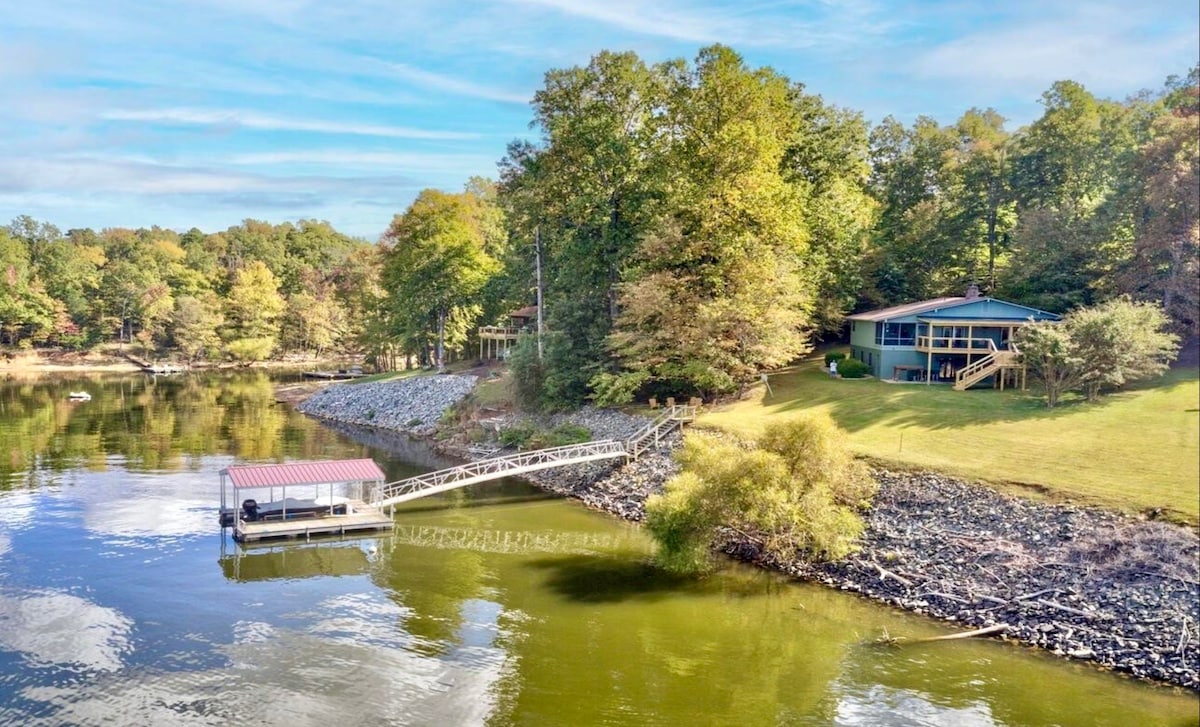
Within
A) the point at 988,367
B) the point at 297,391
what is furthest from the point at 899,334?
the point at 297,391

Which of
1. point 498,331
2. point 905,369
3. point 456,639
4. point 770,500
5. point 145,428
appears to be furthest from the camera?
point 498,331

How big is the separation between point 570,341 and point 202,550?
2222cm

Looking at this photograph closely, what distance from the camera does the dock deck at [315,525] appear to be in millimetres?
28969

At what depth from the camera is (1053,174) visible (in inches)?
2005

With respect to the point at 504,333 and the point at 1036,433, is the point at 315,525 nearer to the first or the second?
the point at 1036,433

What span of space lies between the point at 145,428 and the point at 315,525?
29.5 meters

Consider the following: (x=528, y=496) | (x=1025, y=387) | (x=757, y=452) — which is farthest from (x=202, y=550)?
(x=1025, y=387)

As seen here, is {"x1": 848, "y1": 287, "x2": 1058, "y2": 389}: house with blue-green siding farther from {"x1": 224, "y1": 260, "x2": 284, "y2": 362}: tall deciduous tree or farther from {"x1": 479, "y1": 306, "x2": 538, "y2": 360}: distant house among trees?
{"x1": 224, "y1": 260, "x2": 284, "y2": 362}: tall deciduous tree

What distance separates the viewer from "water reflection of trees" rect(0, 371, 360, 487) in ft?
141

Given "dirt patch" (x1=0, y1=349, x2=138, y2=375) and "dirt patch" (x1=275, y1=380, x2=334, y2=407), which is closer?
"dirt patch" (x1=275, y1=380, x2=334, y2=407)

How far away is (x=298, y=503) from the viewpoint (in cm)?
3114

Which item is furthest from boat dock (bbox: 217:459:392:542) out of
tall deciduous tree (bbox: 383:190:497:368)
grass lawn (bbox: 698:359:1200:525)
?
tall deciduous tree (bbox: 383:190:497:368)

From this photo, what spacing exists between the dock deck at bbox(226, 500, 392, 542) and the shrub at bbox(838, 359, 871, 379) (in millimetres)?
23749

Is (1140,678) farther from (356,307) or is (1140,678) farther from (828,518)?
(356,307)
